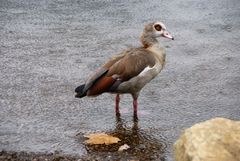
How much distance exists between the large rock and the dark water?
1.12 metres

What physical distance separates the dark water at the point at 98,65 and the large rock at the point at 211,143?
3.66ft

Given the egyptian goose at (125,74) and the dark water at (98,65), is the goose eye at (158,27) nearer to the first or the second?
the egyptian goose at (125,74)

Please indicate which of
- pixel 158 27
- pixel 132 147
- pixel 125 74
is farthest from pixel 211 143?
pixel 158 27

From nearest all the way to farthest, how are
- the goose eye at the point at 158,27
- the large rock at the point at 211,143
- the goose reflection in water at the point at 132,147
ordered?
the large rock at the point at 211,143 < the goose reflection in water at the point at 132,147 < the goose eye at the point at 158,27

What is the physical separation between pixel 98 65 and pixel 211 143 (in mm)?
4405

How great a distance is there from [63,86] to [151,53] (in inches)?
66.6

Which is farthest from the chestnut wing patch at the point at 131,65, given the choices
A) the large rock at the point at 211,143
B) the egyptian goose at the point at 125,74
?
the large rock at the point at 211,143

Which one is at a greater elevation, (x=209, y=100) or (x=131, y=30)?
(x=131, y=30)

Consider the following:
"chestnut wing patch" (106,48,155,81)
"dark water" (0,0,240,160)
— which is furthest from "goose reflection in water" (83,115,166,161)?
"chestnut wing patch" (106,48,155,81)

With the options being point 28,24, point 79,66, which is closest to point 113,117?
point 79,66

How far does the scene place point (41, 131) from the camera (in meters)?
6.88

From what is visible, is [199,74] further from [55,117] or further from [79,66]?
[55,117]

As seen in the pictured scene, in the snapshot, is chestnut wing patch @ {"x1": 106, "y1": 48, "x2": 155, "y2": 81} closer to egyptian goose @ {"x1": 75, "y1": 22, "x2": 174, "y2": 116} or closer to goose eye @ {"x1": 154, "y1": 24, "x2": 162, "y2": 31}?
egyptian goose @ {"x1": 75, "y1": 22, "x2": 174, "y2": 116}

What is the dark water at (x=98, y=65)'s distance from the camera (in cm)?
682
